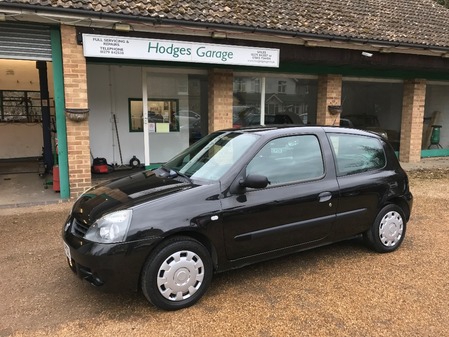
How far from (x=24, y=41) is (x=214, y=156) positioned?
4850 mm

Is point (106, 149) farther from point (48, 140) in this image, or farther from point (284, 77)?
point (284, 77)

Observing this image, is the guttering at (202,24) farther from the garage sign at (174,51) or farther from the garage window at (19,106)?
the garage window at (19,106)

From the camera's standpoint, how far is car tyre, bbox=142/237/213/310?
123 inches

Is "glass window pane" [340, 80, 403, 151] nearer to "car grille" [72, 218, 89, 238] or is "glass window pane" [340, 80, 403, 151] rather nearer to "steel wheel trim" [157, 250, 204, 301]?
"steel wheel trim" [157, 250, 204, 301]

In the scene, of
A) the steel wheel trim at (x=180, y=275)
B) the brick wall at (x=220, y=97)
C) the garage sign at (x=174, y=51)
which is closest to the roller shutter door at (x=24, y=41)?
the garage sign at (x=174, y=51)

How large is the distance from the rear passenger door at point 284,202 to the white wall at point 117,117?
659 centimetres

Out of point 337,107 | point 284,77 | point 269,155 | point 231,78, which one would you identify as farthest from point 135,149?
point 269,155

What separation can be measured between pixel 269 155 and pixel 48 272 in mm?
2644

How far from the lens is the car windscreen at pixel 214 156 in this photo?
145 inches

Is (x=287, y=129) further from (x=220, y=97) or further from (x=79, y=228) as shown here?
(x=220, y=97)

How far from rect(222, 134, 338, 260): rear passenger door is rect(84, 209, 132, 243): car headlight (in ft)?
2.82

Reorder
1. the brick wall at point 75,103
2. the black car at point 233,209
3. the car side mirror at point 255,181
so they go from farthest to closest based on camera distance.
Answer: the brick wall at point 75,103
the car side mirror at point 255,181
the black car at point 233,209

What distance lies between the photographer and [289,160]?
3.91 meters

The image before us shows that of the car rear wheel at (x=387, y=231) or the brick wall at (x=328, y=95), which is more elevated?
the brick wall at (x=328, y=95)
